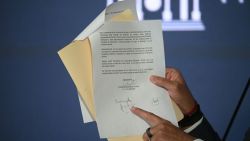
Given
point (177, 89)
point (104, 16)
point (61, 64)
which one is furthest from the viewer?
point (61, 64)

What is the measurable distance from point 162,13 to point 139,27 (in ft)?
2.41

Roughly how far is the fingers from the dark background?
734mm

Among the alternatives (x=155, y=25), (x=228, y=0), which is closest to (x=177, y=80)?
(x=155, y=25)

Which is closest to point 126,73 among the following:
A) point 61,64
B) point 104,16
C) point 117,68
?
point 117,68

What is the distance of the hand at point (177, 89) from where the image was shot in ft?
2.47

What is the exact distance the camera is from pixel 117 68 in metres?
0.72

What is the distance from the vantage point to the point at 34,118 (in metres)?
1.44

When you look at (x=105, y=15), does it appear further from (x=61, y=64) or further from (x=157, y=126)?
(x=61, y=64)

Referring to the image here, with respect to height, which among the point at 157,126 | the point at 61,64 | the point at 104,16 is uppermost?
the point at 104,16

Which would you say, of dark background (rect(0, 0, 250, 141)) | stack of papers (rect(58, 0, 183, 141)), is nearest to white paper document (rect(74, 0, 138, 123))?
stack of papers (rect(58, 0, 183, 141))

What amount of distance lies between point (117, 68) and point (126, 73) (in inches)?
0.9

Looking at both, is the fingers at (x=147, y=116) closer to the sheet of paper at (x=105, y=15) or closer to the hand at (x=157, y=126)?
the hand at (x=157, y=126)

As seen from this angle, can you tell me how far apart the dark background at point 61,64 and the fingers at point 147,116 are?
0.73 metres
